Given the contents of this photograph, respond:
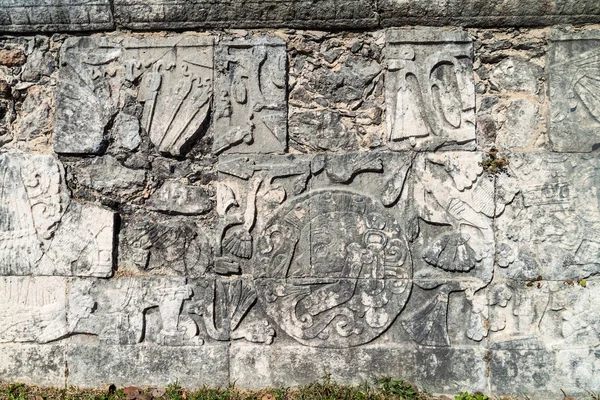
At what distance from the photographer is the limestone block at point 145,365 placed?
11.2ft

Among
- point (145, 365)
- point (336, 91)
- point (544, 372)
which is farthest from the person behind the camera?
point (336, 91)

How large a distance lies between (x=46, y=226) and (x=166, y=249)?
34.6 inches

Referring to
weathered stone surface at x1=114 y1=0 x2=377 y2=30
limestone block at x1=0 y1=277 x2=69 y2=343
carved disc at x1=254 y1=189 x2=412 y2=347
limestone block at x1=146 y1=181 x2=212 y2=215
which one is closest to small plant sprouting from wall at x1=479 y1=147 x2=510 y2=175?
carved disc at x1=254 y1=189 x2=412 y2=347

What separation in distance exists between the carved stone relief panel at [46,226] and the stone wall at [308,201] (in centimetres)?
1

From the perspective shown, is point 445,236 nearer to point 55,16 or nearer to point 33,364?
point 33,364

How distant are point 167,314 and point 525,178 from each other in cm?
267

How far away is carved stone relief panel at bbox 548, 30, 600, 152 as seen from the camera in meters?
3.44

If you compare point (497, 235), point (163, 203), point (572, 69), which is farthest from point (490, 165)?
point (163, 203)

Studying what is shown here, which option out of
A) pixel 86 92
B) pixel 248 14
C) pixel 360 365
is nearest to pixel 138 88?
pixel 86 92

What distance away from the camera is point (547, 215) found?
11.2 feet

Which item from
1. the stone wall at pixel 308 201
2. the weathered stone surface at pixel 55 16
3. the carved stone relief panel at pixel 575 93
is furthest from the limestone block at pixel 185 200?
the carved stone relief panel at pixel 575 93

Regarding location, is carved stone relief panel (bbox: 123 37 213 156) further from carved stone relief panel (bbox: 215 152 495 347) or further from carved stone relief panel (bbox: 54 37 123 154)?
carved stone relief panel (bbox: 215 152 495 347)

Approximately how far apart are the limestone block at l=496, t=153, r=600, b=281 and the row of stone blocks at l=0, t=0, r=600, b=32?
1000mm

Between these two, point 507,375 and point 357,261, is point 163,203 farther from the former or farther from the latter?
point 507,375
